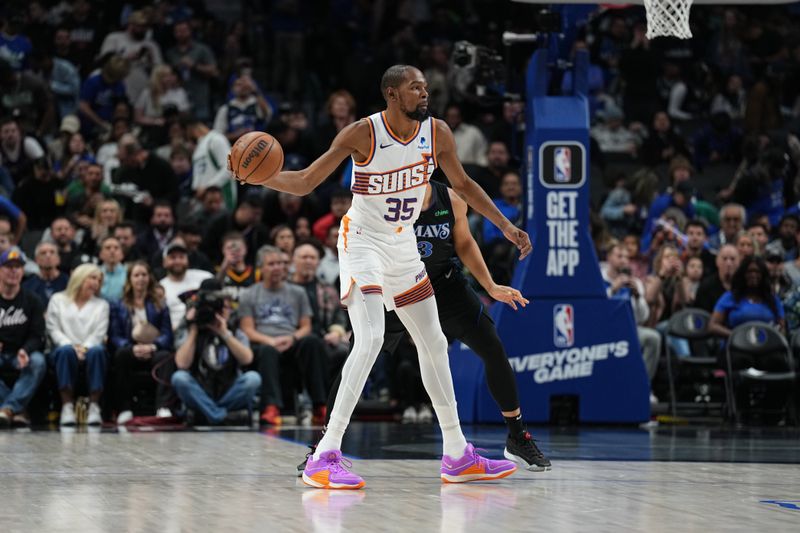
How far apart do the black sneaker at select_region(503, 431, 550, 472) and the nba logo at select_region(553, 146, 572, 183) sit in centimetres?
422

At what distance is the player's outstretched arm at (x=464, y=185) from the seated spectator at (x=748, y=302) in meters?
5.92

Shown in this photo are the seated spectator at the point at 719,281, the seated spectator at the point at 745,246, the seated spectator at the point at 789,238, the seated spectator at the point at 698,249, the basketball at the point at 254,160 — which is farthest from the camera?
the seated spectator at the point at 789,238

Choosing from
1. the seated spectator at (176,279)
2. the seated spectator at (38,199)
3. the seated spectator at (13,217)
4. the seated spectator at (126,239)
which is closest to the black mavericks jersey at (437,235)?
the seated spectator at (176,279)

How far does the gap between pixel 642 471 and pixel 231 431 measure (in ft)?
13.9

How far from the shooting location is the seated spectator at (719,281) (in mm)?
13703

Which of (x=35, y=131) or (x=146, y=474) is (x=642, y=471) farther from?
(x=35, y=131)

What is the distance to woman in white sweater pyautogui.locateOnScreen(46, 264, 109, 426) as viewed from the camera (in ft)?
40.9

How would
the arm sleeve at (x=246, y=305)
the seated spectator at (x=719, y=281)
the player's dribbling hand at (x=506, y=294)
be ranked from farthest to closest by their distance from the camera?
the seated spectator at (x=719, y=281) < the arm sleeve at (x=246, y=305) < the player's dribbling hand at (x=506, y=294)

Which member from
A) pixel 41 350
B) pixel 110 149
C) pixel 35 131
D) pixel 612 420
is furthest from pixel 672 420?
pixel 35 131

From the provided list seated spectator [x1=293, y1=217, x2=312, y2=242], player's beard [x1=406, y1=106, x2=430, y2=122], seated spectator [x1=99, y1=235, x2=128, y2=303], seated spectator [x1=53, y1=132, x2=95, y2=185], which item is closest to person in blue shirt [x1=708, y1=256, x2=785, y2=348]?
seated spectator [x1=293, y1=217, x2=312, y2=242]

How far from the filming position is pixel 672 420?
43.1 ft

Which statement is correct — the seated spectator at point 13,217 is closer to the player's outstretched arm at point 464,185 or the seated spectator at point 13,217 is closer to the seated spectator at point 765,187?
the player's outstretched arm at point 464,185

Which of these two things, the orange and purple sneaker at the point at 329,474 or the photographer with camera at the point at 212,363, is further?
the photographer with camera at the point at 212,363

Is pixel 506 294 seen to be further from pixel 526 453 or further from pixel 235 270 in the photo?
pixel 235 270
